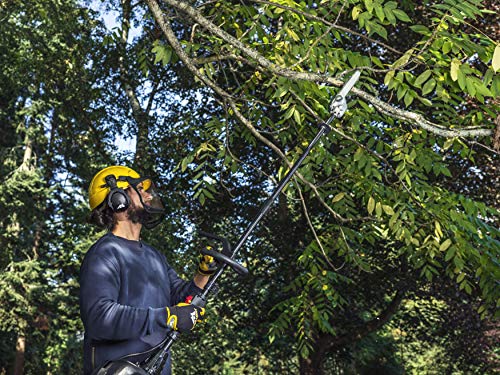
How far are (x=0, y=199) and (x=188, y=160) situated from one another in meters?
16.7

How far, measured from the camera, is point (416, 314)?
17.2 meters

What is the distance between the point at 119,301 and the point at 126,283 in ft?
0.35

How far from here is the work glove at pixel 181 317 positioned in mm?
3744

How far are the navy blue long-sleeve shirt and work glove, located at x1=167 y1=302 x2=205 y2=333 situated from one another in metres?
0.03

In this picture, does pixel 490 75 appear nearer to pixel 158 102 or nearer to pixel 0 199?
pixel 158 102

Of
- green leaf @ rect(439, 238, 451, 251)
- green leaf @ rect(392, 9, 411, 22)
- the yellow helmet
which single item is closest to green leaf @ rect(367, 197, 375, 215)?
green leaf @ rect(439, 238, 451, 251)

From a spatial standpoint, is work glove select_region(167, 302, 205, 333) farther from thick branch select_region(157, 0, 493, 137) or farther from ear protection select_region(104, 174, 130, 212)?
thick branch select_region(157, 0, 493, 137)

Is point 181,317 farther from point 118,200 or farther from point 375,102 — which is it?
point 375,102

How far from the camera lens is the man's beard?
4180 mm

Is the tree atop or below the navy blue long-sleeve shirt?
atop

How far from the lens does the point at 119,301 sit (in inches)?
150

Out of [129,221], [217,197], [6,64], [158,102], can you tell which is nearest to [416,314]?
[217,197]

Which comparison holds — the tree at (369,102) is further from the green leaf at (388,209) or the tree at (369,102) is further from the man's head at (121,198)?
the man's head at (121,198)

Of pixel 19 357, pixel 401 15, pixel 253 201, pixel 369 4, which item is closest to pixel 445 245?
pixel 401 15
